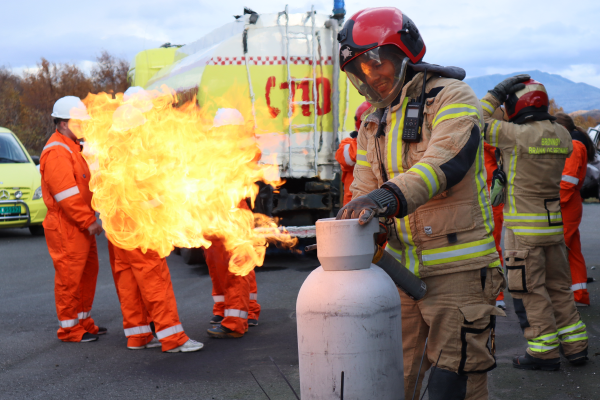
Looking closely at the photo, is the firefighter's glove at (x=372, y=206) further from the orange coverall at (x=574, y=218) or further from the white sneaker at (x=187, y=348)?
the orange coverall at (x=574, y=218)

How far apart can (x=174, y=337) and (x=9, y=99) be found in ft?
117

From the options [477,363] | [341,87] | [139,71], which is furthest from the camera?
[139,71]

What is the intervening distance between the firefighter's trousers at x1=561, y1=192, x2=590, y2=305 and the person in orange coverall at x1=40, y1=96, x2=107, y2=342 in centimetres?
494

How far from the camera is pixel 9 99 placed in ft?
117

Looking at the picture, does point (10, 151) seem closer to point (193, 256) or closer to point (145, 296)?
point (193, 256)

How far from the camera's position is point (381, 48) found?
2586mm

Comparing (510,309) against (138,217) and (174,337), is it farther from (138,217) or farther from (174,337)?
(138,217)

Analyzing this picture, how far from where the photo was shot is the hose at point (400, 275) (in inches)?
93.2

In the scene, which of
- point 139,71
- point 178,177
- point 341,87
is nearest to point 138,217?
point 178,177

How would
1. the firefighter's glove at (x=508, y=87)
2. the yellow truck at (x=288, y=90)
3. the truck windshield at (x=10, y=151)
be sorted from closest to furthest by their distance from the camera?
1. the firefighter's glove at (x=508, y=87)
2. the yellow truck at (x=288, y=90)
3. the truck windshield at (x=10, y=151)

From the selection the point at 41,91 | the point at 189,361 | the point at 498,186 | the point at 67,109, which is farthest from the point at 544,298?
the point at 41,91

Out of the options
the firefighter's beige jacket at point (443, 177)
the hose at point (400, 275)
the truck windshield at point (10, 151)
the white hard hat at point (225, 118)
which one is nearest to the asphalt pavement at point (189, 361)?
the hose at point (400, 275)

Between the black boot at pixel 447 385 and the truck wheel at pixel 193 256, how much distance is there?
7031 mm

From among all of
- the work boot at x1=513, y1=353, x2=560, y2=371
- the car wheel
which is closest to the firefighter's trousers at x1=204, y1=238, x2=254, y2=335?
the work boot at x1=513, y1=353, x2=560, y2=371
